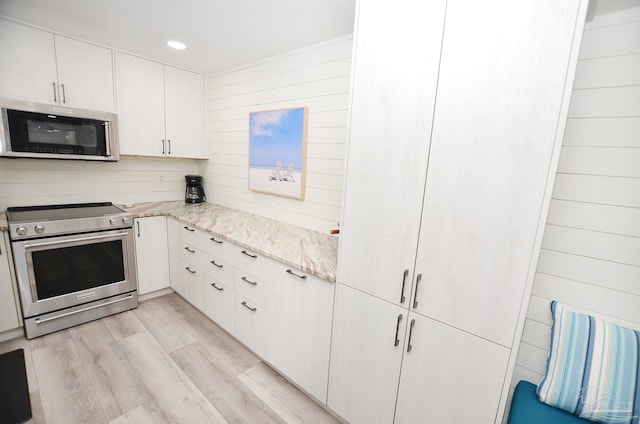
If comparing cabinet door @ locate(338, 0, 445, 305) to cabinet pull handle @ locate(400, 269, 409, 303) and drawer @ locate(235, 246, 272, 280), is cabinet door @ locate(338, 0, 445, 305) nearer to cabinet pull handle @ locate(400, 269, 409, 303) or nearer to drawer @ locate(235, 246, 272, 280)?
cabinet pull handle @ locate(400, 269, 409, 303)

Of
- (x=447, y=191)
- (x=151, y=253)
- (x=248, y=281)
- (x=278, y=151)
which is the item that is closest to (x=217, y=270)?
(x=248, y=281)

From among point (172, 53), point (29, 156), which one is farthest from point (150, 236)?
point (172, 53)

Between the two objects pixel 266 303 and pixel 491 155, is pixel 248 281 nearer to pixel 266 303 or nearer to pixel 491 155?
pixel 266 303

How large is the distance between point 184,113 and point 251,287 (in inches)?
88.8

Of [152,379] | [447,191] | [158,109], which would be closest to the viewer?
[447,191]

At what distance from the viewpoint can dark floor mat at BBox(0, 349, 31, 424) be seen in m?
0.77

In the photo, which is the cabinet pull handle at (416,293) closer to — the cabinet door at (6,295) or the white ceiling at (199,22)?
the white ceiling at (199,22)

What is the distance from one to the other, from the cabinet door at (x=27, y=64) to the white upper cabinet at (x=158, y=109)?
48cm

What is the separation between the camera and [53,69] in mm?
2350

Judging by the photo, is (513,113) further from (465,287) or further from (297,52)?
(297,52)

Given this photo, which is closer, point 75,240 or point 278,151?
point 75,240

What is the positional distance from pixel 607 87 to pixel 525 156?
0.75 meters

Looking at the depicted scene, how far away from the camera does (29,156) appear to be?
7.27 feet

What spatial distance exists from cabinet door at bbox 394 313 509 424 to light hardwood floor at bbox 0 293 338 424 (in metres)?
0.69
